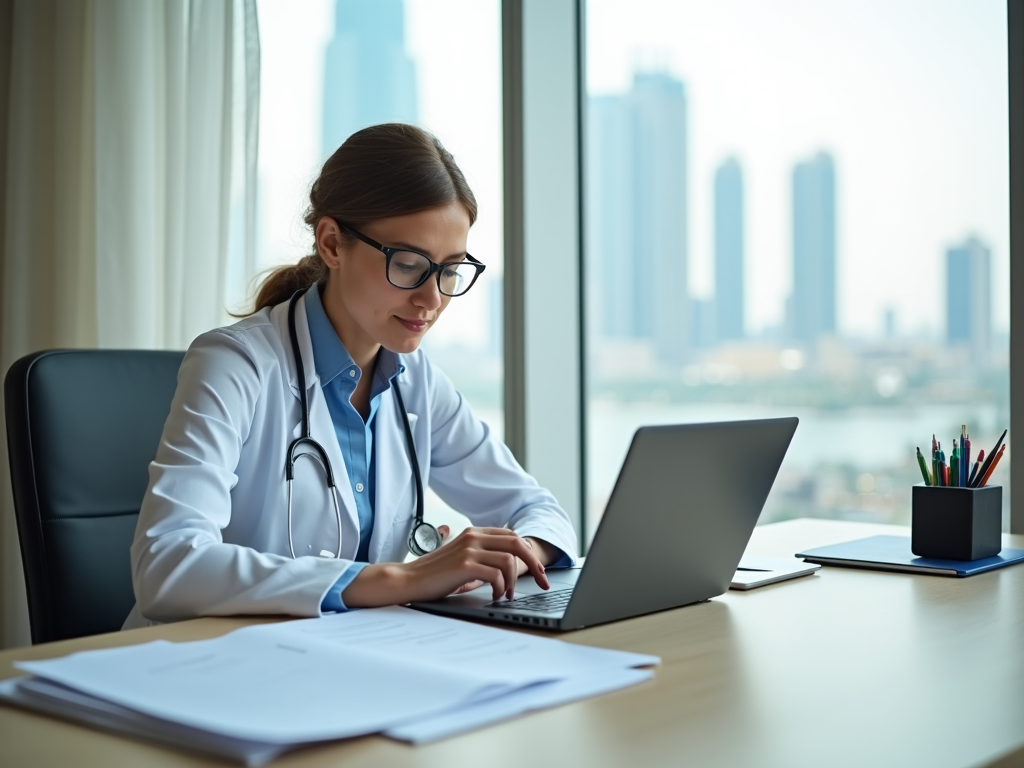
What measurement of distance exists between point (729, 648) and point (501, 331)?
168cm

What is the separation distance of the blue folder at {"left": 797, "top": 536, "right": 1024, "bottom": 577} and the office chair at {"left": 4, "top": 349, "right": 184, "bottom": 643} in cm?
100

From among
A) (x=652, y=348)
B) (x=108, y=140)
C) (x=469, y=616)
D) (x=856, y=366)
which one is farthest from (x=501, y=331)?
(x=469, y=616)

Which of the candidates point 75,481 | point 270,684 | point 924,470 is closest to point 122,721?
point 270,684

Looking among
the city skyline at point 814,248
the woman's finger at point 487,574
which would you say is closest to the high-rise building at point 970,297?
the city skyline at point 814,248

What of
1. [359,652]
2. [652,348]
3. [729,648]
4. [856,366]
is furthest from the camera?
[652,348]

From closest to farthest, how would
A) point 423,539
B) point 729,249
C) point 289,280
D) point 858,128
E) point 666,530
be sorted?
point 666,530
point 423,539
point 289,280
point 858,128
point 729,249

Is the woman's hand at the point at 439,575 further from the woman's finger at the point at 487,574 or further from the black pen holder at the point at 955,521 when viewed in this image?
the black pen holder at the point at 955,521

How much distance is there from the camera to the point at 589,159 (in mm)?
2686

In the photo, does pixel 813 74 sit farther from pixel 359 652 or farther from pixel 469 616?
pixel 359 652

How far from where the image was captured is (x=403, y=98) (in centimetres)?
284

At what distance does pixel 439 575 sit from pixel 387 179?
2.13 feet

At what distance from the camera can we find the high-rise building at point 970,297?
1960mm

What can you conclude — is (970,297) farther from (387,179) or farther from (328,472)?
(328,472)

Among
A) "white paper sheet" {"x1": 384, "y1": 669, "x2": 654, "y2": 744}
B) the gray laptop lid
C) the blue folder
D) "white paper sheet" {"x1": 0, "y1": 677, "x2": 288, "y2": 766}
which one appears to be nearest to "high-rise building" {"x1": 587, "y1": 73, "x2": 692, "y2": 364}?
the blue folder
